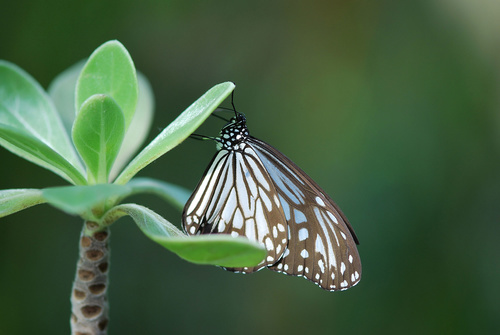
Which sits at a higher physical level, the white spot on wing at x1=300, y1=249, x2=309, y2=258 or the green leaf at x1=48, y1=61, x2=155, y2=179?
the green leaf at x1=48, y1=61, x2=155, y2=179

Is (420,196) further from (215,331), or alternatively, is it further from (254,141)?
(254,141)

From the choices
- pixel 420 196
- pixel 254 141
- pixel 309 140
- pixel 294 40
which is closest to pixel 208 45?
pixel 294 40

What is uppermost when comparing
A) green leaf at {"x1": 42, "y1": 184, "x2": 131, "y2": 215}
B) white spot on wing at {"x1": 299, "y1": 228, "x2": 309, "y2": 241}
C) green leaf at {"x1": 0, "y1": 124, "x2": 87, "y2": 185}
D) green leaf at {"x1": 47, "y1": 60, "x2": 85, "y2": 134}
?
green leaf at {"x1": 47, "y1": 60, "x2": 85, "y2": 134}

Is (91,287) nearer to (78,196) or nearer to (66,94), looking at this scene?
(78,196)

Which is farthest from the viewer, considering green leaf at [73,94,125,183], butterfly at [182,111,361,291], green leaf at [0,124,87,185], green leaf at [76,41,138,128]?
butterfly at [182,111,361,291]

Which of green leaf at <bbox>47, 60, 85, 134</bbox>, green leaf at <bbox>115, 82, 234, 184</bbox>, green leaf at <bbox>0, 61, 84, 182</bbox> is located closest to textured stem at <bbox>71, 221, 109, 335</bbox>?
green leaf at <bbox>115, 82, 234, 184</bbox>

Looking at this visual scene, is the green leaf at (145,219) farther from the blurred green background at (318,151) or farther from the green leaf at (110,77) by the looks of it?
the blurred green background at (318,151)

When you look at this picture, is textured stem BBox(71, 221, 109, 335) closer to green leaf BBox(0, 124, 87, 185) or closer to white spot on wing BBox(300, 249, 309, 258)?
green leaf BBox(0, 124, 87, 185)
